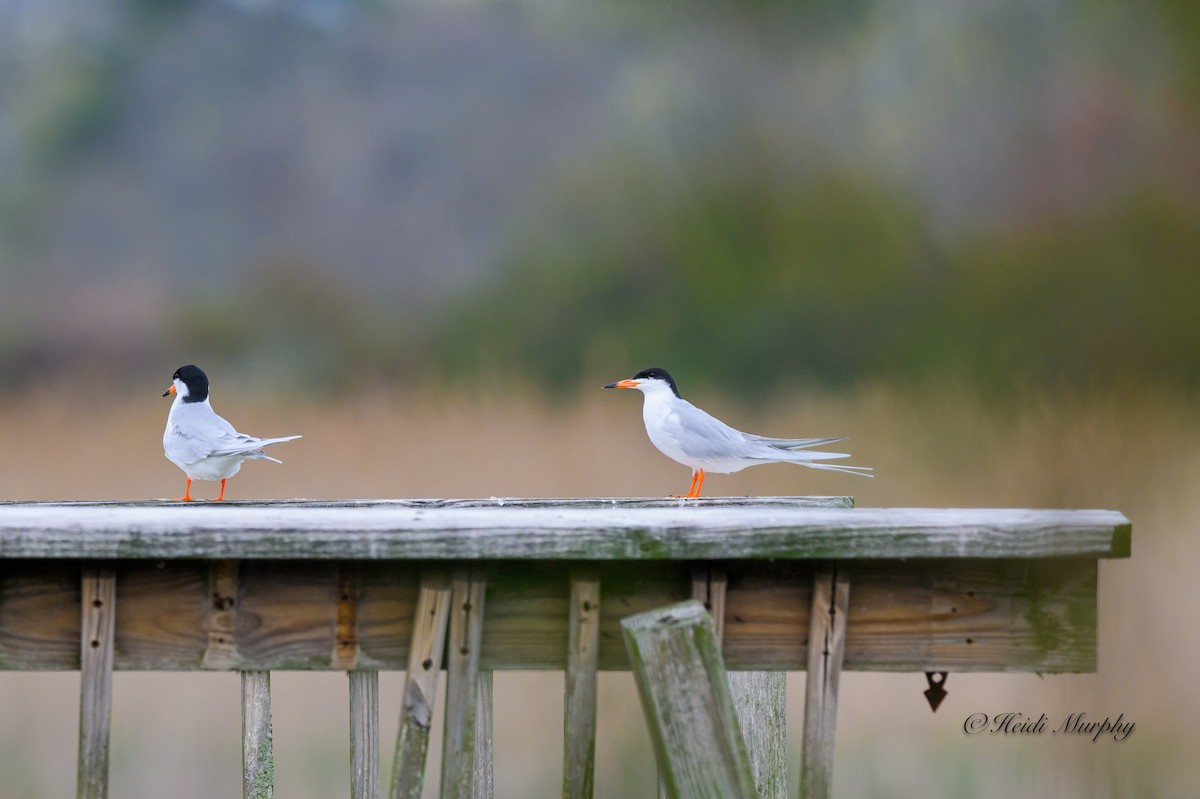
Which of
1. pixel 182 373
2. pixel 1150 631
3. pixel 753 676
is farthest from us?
pixel 182 373

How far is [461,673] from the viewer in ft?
3.73

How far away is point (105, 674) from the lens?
116 centimetres

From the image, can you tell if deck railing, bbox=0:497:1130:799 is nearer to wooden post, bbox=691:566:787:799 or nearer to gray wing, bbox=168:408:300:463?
wooden post, bbox=691:566:787:799

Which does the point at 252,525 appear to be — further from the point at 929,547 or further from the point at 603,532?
the point at 929,547

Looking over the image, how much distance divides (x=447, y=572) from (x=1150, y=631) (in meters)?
0.89

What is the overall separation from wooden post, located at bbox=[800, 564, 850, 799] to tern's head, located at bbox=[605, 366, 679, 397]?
4.53ft

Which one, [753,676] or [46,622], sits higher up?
[46,622]

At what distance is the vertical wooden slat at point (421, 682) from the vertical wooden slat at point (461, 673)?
0.5 inches

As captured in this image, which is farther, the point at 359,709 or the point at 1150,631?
the point at 359,709

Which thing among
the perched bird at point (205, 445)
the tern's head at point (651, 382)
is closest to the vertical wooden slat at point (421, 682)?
the perched bird at point (205, 445)

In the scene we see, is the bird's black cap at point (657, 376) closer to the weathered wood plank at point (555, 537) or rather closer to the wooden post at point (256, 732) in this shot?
the wooden post at point (256, 732)

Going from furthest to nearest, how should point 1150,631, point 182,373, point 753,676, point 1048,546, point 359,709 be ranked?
point 182,373, point 753,676, point 359,709, point 1150,631, point 1048,546

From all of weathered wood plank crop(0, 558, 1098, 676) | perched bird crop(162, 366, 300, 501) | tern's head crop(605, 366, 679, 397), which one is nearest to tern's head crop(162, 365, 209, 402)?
perched bird crop(162, 366, 300, 501)

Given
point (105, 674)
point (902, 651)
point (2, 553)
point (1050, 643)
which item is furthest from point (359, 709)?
point (1050, 643)
